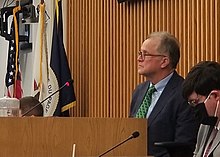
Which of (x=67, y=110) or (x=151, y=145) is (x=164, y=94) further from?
(x=67, y=110)

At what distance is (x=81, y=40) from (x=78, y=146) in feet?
11.4

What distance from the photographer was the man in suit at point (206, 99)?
288cm

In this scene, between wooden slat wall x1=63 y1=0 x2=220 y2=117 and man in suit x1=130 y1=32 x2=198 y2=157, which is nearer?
→ man in suit x1=130 y1=32 x2=198 y2=157

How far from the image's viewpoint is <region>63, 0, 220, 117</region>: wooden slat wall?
14.6 ft

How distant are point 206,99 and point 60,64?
3.57 metres

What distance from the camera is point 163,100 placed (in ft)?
11.4

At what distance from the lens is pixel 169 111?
3.39 m

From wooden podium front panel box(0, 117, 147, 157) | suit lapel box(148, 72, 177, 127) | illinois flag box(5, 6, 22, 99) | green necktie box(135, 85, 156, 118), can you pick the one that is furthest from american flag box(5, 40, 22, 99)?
wooden podium front panel box(0, 117, 147, 157)

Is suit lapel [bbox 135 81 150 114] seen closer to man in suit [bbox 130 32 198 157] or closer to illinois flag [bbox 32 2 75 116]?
man in suit [bbox 130 32 198 157]

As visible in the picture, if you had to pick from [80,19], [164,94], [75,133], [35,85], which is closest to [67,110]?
[35,85]

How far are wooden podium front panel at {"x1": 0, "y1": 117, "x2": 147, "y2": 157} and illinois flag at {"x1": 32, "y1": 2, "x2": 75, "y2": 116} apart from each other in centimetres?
311

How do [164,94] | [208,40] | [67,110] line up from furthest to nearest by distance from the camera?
[67,110], [208,40], [164,94]

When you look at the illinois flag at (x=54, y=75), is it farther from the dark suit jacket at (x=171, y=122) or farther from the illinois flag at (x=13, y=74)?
the dark suit jacket at (x=171, y=122)

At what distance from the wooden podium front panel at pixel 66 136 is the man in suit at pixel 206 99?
30cm
